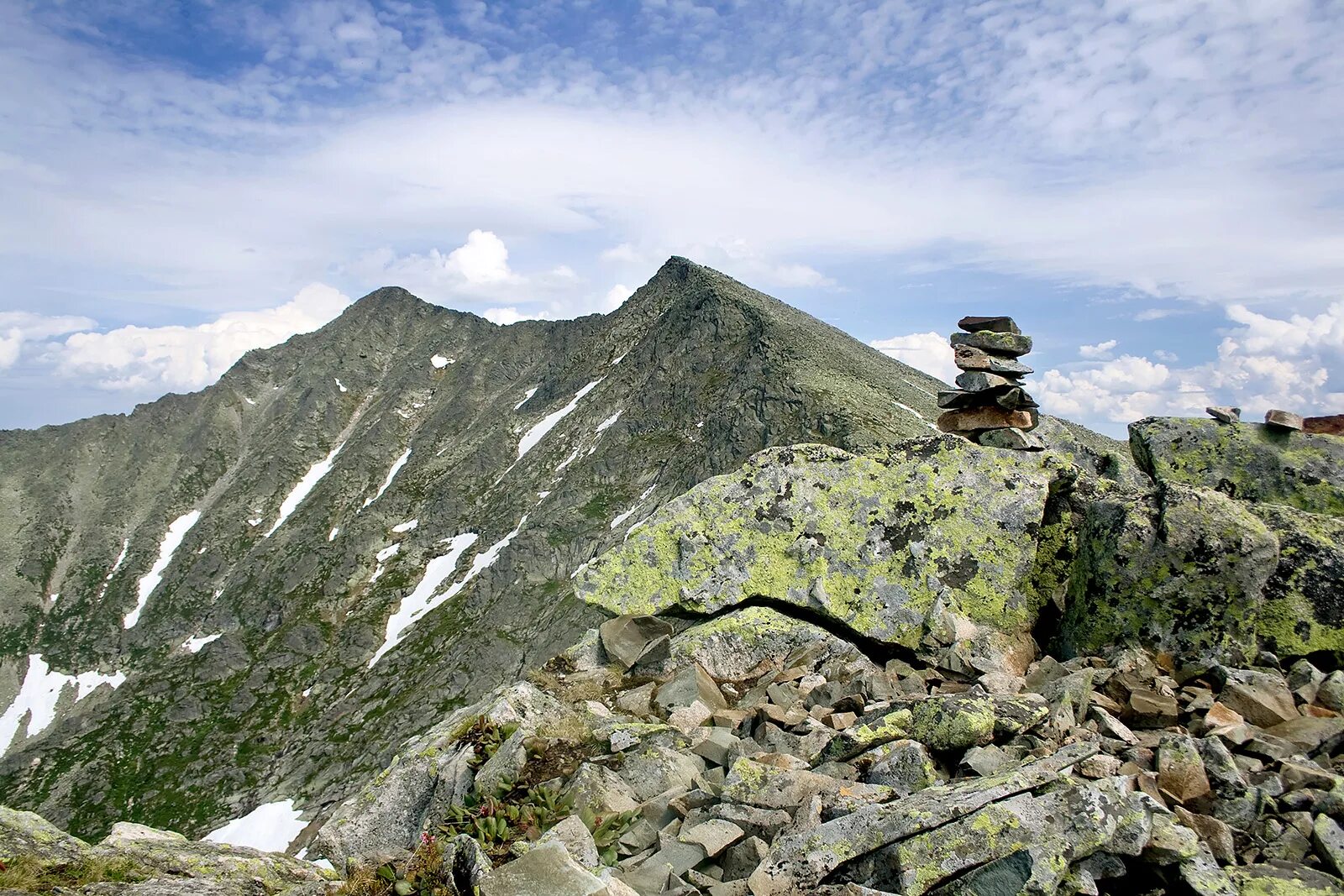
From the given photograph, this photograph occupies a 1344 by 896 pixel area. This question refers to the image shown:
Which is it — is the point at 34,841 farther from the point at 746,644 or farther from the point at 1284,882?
the point at 1284,882

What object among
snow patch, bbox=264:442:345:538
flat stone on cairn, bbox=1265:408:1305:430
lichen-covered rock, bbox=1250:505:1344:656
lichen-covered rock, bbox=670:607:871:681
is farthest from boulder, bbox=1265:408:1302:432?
snow patch, bbox=264:442:345:538

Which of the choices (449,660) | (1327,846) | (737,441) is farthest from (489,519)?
(1327,846)

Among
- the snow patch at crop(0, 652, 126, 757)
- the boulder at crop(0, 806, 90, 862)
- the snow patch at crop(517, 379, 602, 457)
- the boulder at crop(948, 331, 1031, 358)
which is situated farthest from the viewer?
the snow patch at crop(517, 379, 602, 457)

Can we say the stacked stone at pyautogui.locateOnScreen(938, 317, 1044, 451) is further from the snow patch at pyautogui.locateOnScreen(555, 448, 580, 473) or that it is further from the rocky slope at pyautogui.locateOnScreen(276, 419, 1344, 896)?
the snow patch at pyautogui.locateOnScreen(555, 448, 580, 473)

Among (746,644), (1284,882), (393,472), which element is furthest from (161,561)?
(1284,882)

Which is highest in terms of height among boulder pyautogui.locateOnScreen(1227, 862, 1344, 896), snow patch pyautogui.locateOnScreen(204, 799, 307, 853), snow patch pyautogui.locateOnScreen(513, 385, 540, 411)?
snow patch pyautogui.locateOnScreen(513, 385, 540, 411)

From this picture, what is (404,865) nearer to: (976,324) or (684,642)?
(684,642)

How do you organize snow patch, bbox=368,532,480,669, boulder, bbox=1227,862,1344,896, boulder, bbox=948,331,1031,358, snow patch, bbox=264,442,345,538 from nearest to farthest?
boulder, bbox=1227,862,1344,896
boulder, bbox=948,331,1031,358
snow patch, bbox=368,532,480,669
snow patch, bbox=264,442,345,538

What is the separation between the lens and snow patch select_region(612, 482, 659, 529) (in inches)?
→ 4402

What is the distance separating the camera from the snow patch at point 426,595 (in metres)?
121

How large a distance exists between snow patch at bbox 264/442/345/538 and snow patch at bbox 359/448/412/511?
15.8 meters

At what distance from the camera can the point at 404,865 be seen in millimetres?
5598

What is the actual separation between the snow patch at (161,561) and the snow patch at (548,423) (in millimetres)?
77638

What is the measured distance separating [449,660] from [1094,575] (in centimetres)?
10721
